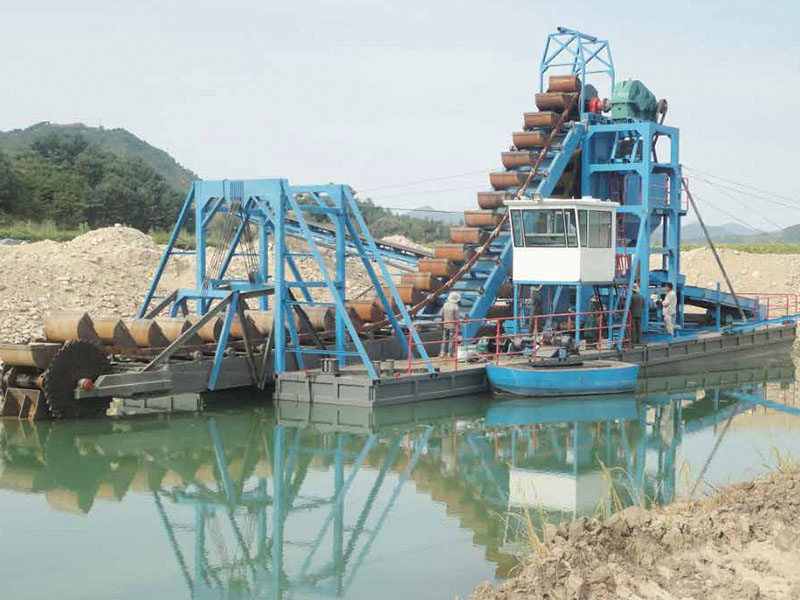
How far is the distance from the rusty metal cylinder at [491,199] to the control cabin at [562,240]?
286cm

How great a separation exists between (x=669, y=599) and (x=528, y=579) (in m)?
1.10

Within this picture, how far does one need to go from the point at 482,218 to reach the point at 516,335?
444 cm

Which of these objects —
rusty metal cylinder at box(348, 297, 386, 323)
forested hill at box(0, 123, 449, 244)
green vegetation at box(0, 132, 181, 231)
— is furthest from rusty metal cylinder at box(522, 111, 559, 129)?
green vegetation at box(0, 132, 181, 231)

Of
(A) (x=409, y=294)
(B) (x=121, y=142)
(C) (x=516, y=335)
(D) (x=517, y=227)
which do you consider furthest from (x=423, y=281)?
(B) (x=121, y=142)

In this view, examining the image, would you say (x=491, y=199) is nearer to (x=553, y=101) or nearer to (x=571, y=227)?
(x=553, y=101)

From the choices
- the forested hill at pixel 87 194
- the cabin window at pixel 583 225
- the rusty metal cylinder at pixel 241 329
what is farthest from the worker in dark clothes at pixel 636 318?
the forested hill at pixel 87 194

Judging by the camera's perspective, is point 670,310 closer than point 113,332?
No

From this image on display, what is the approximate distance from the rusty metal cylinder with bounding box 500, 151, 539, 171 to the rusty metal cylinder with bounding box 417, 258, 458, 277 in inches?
143

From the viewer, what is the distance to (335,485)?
599 inches

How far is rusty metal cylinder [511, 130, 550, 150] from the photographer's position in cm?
2786

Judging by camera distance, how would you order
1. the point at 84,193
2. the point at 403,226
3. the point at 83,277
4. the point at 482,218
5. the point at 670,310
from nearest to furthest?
the point at 482,218, the point at 670,310, the point at 83,277, the point at 84,193, the point at 403,226

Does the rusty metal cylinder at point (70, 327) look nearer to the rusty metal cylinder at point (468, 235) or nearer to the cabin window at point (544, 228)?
the cabin window at point (544, 228)

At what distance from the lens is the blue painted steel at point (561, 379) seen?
21.4 meters

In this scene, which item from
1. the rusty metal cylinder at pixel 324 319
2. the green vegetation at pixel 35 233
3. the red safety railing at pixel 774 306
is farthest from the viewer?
the green vegetation at pixel 35 233
